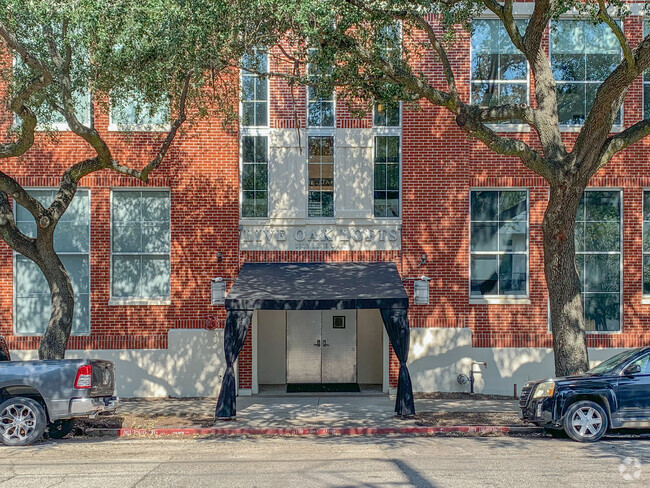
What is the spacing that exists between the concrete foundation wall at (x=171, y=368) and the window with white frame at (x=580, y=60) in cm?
991

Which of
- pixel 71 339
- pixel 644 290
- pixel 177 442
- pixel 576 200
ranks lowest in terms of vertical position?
pixel 177 442

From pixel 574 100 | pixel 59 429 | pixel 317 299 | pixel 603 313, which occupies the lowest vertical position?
pixel 59 429

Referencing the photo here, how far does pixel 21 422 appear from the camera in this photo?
11.4 m

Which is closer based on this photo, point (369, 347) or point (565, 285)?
point (565, 285)

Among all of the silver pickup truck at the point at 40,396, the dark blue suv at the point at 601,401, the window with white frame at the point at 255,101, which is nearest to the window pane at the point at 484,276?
the dark blue suv at the point at 601,401

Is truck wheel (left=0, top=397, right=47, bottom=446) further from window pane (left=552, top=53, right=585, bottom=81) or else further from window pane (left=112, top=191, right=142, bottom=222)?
window pane (left=552, top=53, right=585, bottom=81)

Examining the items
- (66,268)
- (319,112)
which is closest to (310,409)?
(66,268)

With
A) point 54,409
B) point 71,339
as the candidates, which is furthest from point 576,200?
point 71,339

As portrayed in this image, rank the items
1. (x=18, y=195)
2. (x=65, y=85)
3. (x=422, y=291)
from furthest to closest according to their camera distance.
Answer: (x=422, y=291) → (x=18, y=195) → (x=65, y=85)

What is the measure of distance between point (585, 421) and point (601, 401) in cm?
42

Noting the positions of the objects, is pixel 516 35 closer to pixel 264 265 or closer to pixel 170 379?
pixel 264 265

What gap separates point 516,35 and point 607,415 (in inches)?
259

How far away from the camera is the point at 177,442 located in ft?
39.0

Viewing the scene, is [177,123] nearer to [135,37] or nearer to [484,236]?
[135,37]
